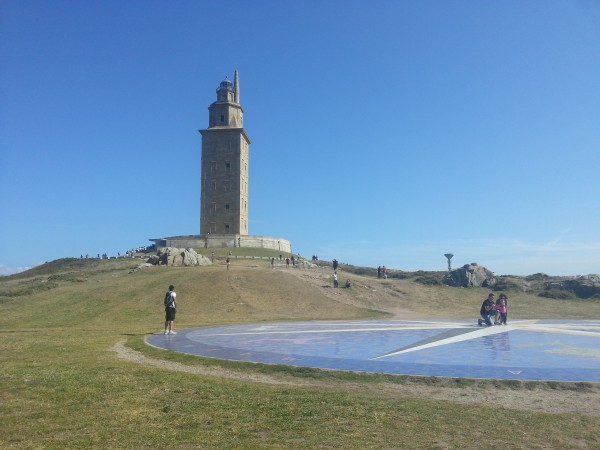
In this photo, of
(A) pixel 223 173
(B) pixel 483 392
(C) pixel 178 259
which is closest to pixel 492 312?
(B) pixel 483 392

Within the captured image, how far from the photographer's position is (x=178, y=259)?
52188mm

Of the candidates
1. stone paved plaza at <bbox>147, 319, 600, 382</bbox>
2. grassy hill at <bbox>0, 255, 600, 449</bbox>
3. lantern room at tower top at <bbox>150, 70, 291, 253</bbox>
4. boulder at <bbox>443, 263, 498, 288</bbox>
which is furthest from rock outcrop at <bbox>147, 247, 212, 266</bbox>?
lantern room at tower top at <bbox>150, 70, 291, 253</bbox>

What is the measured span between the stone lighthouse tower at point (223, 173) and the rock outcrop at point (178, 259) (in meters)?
33.8

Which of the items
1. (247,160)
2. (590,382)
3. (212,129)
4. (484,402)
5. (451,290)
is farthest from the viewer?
(247,160)

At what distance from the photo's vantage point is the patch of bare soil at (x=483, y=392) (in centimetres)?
962

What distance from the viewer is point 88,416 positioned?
841 cm

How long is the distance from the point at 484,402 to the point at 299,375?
4758 millimetres

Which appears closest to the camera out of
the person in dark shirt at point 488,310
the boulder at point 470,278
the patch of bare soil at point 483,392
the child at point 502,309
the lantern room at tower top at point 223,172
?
the patch of bare soil at point 483,392

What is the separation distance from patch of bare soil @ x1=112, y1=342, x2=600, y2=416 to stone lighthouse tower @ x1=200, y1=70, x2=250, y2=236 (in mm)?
76974

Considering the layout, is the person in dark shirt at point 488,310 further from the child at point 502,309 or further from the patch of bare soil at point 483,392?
the patch of bare soil at point 483,392

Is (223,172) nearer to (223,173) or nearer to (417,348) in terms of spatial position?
(223,173)

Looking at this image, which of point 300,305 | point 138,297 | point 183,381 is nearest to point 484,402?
point 183,381

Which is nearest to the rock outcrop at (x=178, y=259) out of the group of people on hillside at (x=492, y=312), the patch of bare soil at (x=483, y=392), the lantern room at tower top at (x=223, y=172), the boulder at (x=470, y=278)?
the boulder at (x=470, y=278)

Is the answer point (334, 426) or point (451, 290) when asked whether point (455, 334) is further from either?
point (451, 290)
